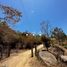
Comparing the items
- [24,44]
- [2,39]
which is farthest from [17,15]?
[24,44]

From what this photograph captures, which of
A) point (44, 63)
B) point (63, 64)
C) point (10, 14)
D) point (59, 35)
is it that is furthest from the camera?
point (59, 35)

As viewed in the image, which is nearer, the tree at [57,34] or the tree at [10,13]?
the tree at [10,13]

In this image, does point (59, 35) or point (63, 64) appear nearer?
point (63, 64)

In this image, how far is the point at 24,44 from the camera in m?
37.1

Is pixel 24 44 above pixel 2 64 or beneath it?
above

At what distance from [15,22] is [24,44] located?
29571 millimetres

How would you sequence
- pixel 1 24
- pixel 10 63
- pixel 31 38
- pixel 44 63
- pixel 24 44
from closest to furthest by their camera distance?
pixel 1 24, pixel 44 63, pixel 10 63, pixel 31 38, pixel 24 44

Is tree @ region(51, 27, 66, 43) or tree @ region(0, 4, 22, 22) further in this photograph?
tree @ region(51, 27, 66, 43)

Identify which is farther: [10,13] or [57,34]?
[57,34]

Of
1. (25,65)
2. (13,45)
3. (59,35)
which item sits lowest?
(25,65)

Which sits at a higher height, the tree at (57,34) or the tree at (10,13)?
the tree at (57,34)

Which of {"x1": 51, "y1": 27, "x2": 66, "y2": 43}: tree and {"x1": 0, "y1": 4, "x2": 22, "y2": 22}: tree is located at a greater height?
{"x1": 51, "y1": 27, "x2": 66, "y2": 43}: tree

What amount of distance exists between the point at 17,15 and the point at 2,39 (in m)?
19.8

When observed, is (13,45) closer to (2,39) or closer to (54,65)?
(2,39)
